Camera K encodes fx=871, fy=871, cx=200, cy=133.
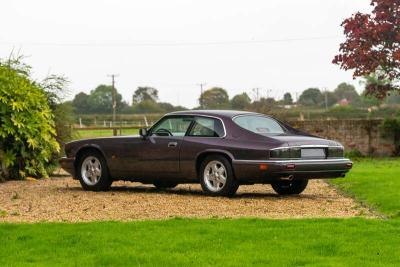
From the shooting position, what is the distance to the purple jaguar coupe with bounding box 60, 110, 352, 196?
13.0 meters

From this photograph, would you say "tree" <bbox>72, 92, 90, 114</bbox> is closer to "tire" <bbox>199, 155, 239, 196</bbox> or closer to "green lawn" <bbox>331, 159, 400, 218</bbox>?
"green lawn" <bbox>331, 159, 400, 218</bbox>

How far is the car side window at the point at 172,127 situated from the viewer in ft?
46.5

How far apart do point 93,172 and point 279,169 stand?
378cm

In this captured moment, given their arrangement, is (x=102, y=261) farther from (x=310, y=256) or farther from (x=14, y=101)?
(x=14, y=101)

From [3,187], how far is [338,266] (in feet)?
33.5

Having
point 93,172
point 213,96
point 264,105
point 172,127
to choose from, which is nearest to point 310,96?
point 213,96

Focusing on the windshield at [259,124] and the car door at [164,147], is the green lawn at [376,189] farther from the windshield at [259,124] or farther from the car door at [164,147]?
the car door at [164,147]

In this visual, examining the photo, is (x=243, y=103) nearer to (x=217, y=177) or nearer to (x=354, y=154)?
(x=354, y=154)

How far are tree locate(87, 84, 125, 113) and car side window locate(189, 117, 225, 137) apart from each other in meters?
97.4

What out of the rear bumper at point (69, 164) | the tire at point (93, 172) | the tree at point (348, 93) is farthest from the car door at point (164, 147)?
the tree at point (348, 93)

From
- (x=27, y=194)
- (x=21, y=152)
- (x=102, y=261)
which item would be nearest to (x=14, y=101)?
(x=21, y=152)

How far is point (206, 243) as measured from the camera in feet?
27.6

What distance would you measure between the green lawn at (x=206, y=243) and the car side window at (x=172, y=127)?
423 centimetres

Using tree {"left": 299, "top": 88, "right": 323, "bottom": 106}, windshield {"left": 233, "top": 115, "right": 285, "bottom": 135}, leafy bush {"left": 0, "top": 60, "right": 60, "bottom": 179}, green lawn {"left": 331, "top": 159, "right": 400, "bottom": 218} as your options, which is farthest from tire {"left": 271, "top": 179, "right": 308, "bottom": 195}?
tree {"left": 299, "top": 88, "right": 323, "bottom": 106}
